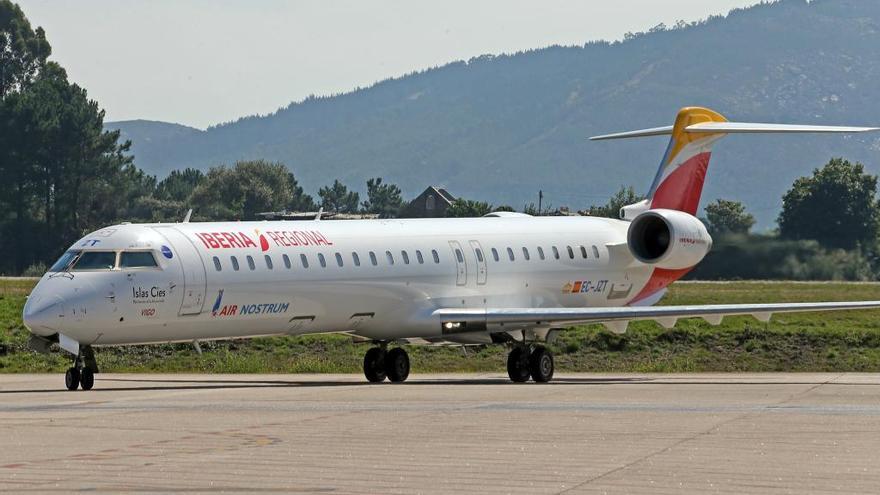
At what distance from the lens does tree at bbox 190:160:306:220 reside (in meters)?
120

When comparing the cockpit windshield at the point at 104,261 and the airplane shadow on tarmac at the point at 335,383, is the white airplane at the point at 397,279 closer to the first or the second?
the cockpit windshield at the point at 104,261

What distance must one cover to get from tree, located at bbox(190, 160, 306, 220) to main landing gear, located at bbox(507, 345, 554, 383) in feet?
266

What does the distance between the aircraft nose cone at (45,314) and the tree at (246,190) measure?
8546 cm

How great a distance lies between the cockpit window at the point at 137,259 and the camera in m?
27.0

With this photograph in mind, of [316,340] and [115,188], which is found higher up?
[115,188]

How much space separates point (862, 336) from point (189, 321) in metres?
23.8

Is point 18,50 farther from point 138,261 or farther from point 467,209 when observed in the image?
point 138,261

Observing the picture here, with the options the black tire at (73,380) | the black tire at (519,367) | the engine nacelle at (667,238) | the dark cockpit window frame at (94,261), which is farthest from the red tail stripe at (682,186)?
the black tire at (73,380)

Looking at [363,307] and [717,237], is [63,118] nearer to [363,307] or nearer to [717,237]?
[717,237]

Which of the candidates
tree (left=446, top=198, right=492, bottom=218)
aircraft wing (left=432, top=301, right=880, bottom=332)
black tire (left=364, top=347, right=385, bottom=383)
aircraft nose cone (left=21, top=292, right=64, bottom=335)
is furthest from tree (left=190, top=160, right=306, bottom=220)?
aircraft nose cone (left=21, top=292, right=64, bottom=335)

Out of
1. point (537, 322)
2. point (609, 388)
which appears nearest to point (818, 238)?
point (537, 322)

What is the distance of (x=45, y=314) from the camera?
1026 inches

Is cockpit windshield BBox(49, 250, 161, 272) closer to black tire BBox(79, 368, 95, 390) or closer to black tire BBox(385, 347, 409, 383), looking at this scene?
black tire BBox(79, 368, 95, 390)

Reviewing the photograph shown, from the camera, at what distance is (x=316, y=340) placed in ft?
142
